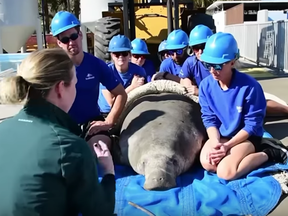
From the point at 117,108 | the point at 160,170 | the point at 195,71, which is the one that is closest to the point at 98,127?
the point at 117,108

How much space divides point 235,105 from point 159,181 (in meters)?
0.94

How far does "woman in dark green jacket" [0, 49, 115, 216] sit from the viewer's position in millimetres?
1569

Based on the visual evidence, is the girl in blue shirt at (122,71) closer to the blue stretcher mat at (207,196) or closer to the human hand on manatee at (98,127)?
the human hand on manatee at (98,127)

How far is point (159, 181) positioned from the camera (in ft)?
10.6

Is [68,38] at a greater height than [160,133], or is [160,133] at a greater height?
[68,38]

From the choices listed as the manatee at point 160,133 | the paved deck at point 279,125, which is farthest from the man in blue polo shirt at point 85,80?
the paved deck at point 279,125

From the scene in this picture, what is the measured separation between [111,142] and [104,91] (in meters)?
0.96

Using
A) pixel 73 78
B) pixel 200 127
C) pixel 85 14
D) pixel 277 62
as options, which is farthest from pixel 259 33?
pixel 73 78

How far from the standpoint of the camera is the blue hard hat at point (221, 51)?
3486mm

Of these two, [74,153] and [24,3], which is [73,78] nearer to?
[74,153]

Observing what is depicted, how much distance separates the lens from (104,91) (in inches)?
187

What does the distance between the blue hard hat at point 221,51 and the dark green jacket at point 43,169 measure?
2086 mm

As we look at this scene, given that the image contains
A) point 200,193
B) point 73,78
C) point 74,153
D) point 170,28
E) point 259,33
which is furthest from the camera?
point 259,33

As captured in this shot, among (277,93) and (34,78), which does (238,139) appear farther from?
(277,93)
